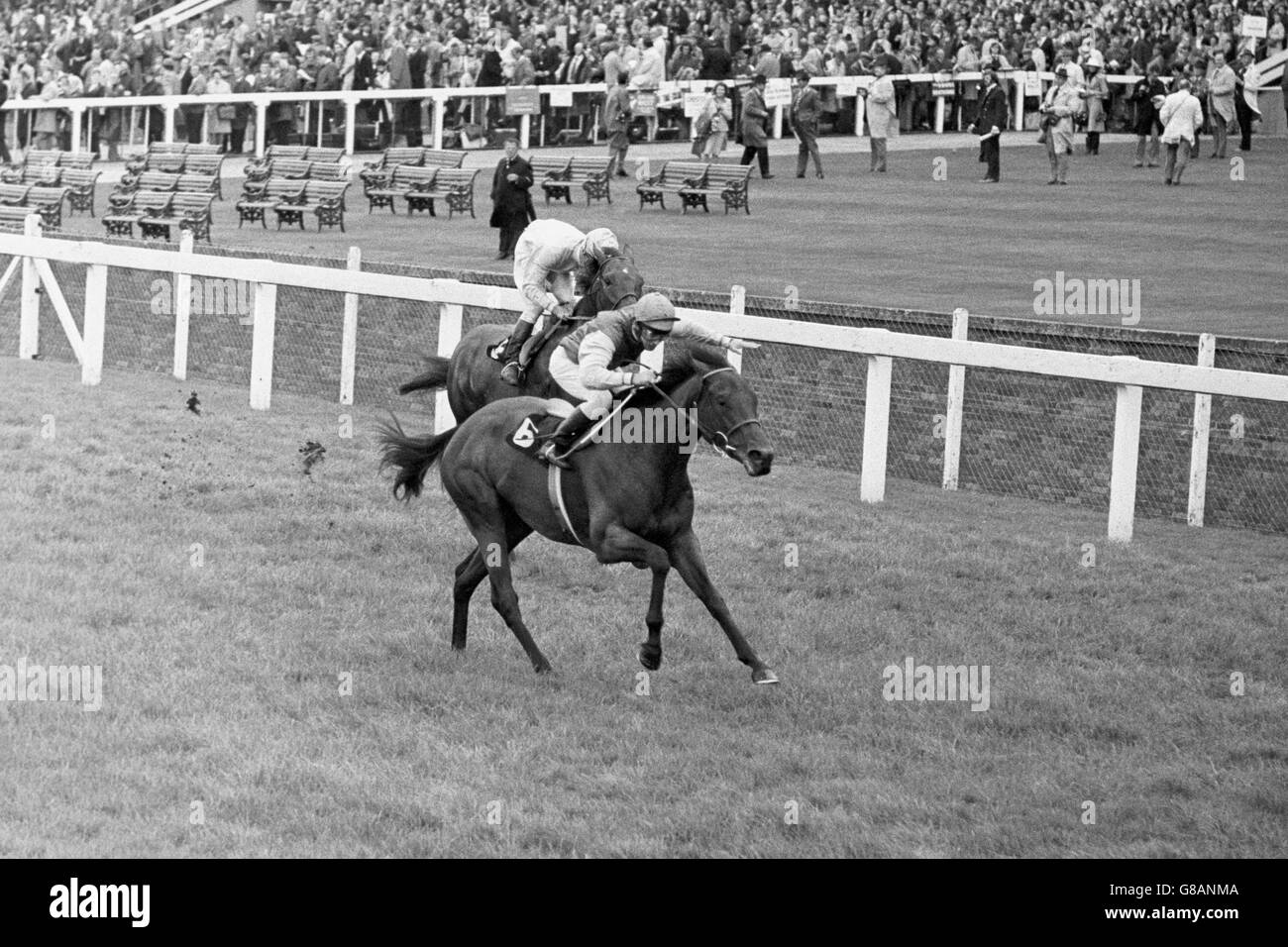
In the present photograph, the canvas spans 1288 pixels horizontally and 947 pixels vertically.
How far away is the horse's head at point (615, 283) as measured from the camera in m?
10.9

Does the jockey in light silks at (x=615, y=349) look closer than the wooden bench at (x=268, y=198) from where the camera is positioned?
Yes

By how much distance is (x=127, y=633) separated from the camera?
8977mm

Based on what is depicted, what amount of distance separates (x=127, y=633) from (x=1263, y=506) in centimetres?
699

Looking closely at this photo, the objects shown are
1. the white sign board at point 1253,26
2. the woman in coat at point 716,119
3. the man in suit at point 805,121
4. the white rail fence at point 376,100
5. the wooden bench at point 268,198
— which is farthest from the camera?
the white rail fence at point 376,100

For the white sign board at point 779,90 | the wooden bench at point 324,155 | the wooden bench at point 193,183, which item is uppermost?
the white sign board at point 779,90

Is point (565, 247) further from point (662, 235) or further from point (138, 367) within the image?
point (662, 235)

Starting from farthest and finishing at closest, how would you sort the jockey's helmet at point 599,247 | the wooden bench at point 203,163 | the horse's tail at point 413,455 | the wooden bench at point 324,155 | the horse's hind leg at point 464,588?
the wooden bench at point 324,155
the wooden bench at point 203,163
the jockey's helmet at point 599,247
the horse's tail at point 413,455
the horse's hind leg at point 464,588

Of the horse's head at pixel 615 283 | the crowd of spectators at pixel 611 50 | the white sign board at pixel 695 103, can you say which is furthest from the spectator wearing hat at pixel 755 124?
the horse's head at pixel 615 283

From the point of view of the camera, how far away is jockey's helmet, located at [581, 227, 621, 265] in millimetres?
11055

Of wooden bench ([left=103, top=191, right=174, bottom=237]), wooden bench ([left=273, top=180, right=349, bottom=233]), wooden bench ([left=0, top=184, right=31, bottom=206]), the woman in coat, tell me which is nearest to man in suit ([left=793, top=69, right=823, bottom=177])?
the woman in coat

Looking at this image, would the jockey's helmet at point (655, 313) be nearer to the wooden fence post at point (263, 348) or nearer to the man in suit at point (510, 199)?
the wooden fence post at point (263, 348)

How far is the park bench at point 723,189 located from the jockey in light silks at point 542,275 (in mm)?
15331

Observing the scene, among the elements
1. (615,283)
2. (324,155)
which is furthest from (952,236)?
(615,283)

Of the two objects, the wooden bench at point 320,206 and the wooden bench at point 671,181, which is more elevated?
the wooden bench at point 671,181
